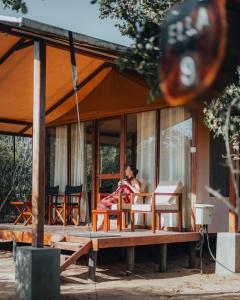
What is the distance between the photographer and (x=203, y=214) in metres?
7.83

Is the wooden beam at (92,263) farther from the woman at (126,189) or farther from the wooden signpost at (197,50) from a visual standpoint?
the wooden signpost at (197,50)

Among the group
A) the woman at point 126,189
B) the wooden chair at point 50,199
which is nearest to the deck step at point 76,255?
the woman at point 126,189

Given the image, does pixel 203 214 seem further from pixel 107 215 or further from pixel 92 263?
pixel 92 263

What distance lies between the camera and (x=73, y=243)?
22.7 feet

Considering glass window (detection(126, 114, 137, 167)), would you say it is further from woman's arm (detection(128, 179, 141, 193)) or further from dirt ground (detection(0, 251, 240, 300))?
dirt ground (detection(0, 251, 240, 300))

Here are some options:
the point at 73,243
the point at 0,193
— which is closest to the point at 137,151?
the point at 73,243

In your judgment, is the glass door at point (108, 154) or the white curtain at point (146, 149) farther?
the glass door at point (108, 154)

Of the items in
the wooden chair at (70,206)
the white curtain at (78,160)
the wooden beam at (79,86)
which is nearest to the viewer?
the wooden beam at (79,86)

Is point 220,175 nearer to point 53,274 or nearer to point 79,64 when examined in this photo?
point 79,64

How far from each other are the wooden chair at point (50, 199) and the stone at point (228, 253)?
3.38m

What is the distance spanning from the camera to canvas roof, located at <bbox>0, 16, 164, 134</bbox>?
639cm

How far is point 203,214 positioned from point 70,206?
2827mm

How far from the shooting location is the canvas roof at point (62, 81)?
6391mm

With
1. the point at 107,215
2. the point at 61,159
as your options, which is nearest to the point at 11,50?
the point at 107,215
